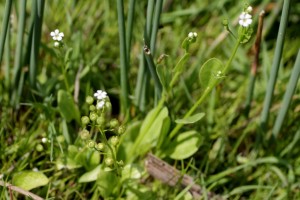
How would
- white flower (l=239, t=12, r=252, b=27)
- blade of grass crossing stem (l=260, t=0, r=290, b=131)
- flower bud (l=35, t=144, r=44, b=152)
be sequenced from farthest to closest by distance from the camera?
flower bud (l=35, t=144, r=44, b=152) → blade of grass crossing stem (l=260, t=0, r=290, b=131) → white flower (l=239, t=12, r=252, b=27)

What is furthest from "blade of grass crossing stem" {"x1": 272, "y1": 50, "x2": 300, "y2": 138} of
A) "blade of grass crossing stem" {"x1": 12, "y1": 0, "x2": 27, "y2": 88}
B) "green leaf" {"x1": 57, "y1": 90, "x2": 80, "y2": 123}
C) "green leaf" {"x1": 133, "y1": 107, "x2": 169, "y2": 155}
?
"blade of grass crossing stem" {"x1": 12, "y1": 0, "x2": 27, "y2": 88}

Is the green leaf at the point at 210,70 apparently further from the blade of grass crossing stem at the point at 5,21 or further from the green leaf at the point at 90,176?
the blade of grass crossing stem at the point at 5,21

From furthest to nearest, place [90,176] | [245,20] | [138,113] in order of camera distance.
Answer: [138,113]
[90,176]
[245,20]

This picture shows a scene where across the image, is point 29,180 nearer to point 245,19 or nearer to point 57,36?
point 57,36

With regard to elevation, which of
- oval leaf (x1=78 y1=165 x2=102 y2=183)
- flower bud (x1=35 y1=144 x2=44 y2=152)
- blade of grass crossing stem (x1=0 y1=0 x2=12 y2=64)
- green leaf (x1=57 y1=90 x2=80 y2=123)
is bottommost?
oval leaf (x1=78 y1=165 x2=102 y2=183)

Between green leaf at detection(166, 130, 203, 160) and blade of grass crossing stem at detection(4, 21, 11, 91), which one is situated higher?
blade of grass crossing stem at detection(4, 21, 11, 91)

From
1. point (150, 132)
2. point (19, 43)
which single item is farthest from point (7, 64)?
point (150, 132)

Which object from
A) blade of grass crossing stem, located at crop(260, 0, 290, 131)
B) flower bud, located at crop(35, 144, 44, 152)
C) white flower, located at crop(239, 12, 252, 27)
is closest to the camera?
white flower, located at crop(239, 12, 252, 27)

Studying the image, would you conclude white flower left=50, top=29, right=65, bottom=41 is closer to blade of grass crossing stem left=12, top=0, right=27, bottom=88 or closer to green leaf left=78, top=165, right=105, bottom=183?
blade of grass crossing stem left=12, top=0, right=27, bottom=88
